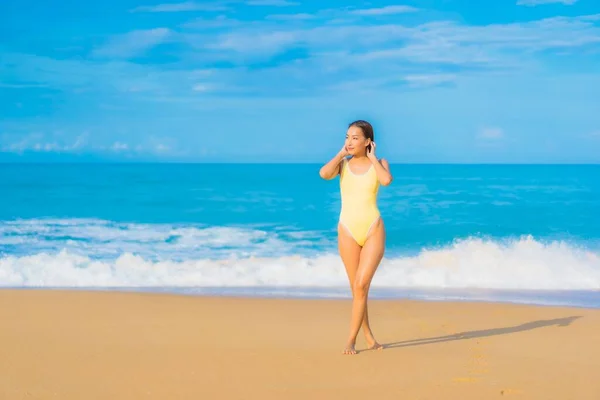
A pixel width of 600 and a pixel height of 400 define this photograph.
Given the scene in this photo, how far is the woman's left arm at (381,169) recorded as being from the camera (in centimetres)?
627

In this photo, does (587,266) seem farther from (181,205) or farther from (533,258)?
(181,205)

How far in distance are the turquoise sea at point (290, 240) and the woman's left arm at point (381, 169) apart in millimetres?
5108

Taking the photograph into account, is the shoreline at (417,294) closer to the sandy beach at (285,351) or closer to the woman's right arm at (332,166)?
the sandy beach at (285,351)

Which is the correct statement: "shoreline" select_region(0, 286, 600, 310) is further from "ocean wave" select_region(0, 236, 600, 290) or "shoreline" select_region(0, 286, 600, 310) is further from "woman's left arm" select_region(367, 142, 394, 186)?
"woman's left arm" select_region(367, 142, 394, 186)

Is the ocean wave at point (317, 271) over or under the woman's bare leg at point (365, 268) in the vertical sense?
over

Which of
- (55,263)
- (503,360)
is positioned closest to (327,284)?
(55,263)

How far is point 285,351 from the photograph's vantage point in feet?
22.6

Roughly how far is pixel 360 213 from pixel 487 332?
2456 mm

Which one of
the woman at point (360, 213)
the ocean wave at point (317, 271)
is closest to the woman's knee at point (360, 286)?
the woman at point (360, 213)

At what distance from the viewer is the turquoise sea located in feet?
43.5

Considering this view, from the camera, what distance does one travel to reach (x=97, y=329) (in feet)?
26.2

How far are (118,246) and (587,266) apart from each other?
37.7 feet

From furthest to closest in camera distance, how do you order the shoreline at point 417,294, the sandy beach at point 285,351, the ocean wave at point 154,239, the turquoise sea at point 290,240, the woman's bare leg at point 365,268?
the ocean wave at point 154,239
the turquoise sea at point 290,240
the shoreline at point 417,294
the woman's bare leg at point 365,268
the sandy beach at point 285,351

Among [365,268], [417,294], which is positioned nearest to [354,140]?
[365,268]
